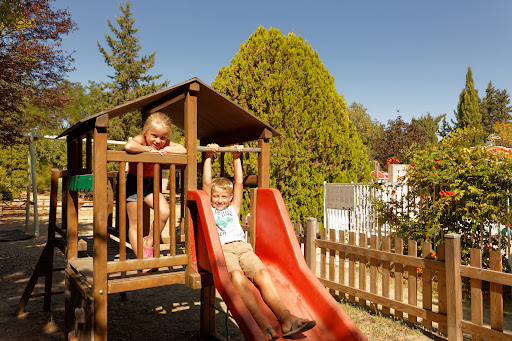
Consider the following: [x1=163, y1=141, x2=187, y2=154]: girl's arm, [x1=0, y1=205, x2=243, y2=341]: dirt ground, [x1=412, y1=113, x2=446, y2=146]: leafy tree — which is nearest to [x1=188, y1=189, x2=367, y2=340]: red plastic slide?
[x1=163, y1=141, x2=187, y2=154]: girl's arm

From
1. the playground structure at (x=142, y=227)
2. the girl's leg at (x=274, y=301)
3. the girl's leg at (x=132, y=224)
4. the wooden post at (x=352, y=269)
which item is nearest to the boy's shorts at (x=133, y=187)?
the girl's leg at (x=132, y=224)

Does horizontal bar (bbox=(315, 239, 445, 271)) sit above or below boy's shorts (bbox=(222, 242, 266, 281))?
below

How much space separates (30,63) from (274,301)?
37.8ft

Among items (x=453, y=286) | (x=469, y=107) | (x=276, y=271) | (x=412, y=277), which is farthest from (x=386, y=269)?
(x=469, y=107)

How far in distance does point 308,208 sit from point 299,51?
147 inches

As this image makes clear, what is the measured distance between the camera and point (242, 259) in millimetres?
3426

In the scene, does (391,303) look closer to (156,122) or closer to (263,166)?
(263,166)

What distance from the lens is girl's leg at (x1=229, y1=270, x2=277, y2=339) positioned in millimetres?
2716

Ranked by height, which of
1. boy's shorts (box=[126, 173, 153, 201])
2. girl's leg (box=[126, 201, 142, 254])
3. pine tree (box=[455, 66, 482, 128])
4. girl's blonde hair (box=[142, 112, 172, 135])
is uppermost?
pine tree (box=[455, 66, 482, 128])

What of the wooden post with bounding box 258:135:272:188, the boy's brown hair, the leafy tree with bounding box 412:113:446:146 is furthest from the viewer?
the leafy tree with bounding box 412:113:446:146

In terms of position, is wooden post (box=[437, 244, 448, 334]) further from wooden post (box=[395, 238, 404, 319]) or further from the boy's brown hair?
the boy's brown hair

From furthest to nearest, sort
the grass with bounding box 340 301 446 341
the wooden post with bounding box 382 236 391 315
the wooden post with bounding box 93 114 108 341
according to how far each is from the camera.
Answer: the wooden post with bounding box 382 236 391 315 < the grass with bounding box 340 301 446 341 < the wooden post with bounding box 93 114 108 341

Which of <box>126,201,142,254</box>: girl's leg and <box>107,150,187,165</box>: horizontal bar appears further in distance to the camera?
<box>126,201,142,254</box>: girl's leg

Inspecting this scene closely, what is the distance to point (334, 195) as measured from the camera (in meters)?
8.65
